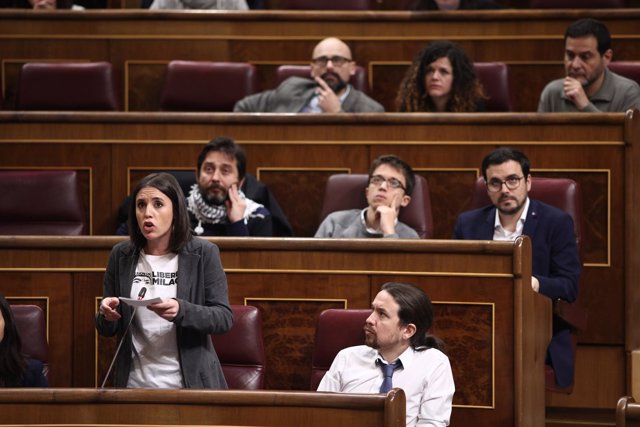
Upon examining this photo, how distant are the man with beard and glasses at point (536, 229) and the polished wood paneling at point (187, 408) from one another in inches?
22.9

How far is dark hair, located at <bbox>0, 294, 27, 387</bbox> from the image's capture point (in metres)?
1.41

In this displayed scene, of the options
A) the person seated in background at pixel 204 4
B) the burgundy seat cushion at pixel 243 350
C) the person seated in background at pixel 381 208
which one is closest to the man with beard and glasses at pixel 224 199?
the person seated in background at pixel 381 208

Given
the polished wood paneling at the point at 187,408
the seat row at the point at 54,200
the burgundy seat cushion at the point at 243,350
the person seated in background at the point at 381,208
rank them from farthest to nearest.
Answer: the seat row at the point at 54,200 < the person seated in background at the point at 381,208 < the burgundy seat cushion at the point at 243,350 < the polished wood paneling at the point at 187,408

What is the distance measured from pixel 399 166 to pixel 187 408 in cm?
75

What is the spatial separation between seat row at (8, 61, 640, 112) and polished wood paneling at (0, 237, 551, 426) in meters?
0.74

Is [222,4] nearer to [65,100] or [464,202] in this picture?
[65,100]

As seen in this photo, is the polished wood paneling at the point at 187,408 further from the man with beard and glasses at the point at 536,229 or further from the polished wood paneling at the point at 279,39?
the polished wood paneling at the point at 279,39

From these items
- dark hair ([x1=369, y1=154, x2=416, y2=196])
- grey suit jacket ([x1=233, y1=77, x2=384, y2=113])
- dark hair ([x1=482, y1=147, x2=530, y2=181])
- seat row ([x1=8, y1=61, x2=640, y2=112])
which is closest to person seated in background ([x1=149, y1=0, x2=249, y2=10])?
seat row ([x1=8, y1=61, x2=640, y2=112])

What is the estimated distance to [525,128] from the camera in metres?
1.96

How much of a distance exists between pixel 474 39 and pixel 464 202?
55 centimetres

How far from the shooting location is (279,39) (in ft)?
7.96

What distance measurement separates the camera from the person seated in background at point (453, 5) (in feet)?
8.18

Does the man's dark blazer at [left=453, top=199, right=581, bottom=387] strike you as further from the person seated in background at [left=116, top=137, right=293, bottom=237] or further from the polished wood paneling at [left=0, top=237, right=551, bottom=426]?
the person seated in background at [left=116, top=137, right=293, bottom=237]

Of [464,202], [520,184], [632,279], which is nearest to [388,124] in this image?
[464,202]
